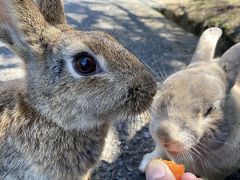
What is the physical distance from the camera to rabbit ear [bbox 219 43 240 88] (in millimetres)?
3371

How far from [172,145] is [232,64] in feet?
3.23

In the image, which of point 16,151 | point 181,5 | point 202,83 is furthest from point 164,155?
point 181,5

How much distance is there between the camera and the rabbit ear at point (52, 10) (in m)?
2.97

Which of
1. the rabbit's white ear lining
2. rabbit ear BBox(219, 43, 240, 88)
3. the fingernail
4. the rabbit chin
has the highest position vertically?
the rabbit's white ear lining

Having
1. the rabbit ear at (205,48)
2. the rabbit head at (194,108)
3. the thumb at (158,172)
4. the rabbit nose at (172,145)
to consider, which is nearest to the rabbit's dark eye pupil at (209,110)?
the rabbit head at (194,108)

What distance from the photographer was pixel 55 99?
2.68 meters

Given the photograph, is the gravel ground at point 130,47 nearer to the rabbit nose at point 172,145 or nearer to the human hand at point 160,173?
the rabbit nose at point 172,145

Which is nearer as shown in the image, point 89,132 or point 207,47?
point 89,132

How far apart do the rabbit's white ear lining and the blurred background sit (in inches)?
38.2

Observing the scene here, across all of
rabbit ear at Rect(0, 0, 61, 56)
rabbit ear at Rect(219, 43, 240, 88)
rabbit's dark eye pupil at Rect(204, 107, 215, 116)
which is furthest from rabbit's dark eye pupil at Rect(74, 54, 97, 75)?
rabbit ear at Rect(219, 43, 240, 88)

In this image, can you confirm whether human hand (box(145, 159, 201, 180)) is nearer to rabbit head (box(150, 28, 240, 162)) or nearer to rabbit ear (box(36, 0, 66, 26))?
rabbit head (box(150, 28, 240, 162))

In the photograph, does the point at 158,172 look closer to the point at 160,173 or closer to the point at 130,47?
the point at 160,173

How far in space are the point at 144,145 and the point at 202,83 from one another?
1.01m

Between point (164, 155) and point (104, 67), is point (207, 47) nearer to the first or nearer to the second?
point (164, 155)
